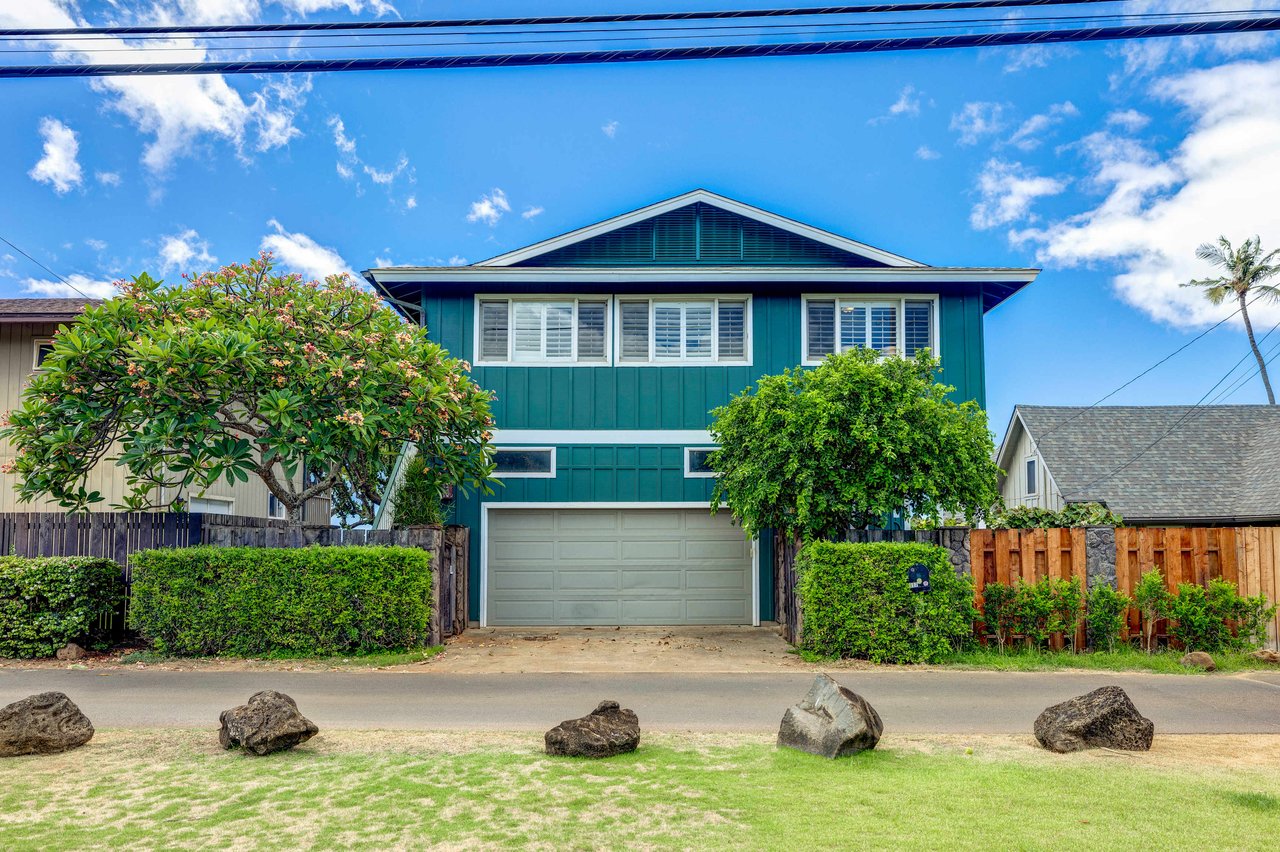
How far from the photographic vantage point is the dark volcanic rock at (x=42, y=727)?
272 inches

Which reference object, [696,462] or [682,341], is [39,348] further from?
[696,462]

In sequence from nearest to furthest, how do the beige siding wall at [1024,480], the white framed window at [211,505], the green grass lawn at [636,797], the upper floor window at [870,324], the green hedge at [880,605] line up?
the green grass lawn at [636,797] → the green hedge at [880,605] → the upper floor window at [870,324] → the white framed window at [211,505] → the beige siding wall at [1024,480]

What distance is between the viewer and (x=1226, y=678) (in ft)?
37.3

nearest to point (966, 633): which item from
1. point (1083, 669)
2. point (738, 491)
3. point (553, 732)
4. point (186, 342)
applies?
point (1083, 669)

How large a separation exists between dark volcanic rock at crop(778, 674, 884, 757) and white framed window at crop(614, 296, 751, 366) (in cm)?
1027

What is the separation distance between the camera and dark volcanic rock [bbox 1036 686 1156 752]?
7.27 meters

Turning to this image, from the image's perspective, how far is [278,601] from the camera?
40.2 feet

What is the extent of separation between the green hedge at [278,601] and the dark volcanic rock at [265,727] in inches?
200

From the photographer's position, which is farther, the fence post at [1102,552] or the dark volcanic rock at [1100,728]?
the fence post at [1102,552]

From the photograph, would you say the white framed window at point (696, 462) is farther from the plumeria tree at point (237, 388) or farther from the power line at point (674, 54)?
the power line at point (674, 54)

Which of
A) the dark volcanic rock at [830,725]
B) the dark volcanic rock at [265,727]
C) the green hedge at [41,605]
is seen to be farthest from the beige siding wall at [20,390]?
the dark volcanic rock at [830,725]

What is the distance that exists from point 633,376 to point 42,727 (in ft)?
36.6

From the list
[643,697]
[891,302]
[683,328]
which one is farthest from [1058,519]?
[643,697]

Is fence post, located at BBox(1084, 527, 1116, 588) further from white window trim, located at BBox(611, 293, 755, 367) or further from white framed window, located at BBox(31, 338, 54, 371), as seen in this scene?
white framed window, located at BBox(31, 338, 54, 371)
